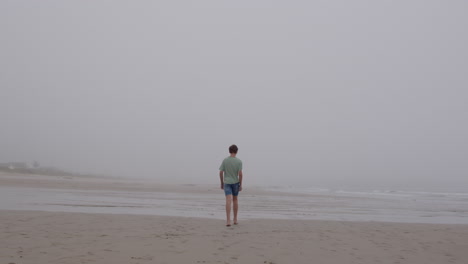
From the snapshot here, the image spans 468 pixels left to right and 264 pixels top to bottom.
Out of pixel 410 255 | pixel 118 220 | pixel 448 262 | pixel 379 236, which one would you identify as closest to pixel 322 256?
pixel 410 255

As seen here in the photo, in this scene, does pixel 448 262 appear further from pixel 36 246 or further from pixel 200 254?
pixel 36 246

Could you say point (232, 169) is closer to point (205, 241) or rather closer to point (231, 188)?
point (231, 188)

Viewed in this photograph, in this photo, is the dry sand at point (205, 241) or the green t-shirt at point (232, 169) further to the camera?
the green t-shirt at point (232, 169)

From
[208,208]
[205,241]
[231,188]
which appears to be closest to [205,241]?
[205,241]

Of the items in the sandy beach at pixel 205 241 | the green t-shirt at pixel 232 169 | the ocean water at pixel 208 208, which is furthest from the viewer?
the ocean water at pixel 208 208

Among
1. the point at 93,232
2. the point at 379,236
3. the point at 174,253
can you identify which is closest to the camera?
the point at 174,253

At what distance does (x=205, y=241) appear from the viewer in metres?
7.03

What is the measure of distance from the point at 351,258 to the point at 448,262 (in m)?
1.64

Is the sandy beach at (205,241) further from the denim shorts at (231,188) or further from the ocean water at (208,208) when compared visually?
the ocean water at (208,208)

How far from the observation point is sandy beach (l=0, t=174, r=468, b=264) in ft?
18.8

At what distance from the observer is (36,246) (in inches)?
236

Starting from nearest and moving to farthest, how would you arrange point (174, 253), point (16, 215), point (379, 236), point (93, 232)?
point (174, 253) < point (93, 232) < point (379, 236) < point (16, 215)

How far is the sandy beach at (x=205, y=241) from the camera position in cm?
574

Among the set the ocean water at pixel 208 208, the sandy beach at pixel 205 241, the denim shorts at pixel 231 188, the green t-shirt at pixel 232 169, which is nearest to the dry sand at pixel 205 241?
the sandy beach at pixel 205 241
